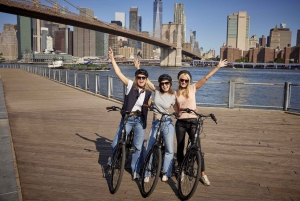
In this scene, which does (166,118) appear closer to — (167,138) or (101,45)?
(167,138)

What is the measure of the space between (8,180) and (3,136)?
2.04 metres

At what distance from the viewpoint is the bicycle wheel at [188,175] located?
322cm

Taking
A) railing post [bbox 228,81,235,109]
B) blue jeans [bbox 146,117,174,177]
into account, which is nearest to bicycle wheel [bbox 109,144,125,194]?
blue jeans [bbox 146,117,174,177]

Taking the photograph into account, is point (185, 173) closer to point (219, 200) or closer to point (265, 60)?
point (219, 200)

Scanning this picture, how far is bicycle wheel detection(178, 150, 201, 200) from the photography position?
322 centimetres

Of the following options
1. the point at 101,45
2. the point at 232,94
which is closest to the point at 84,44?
the point at 101,45

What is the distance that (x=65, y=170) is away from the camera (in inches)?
160

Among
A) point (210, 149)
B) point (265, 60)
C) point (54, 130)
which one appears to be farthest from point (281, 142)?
point (265, 60)

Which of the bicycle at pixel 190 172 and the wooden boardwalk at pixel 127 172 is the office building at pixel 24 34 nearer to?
the wooden boardwalk at pixel 127 172

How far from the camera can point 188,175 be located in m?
3.35

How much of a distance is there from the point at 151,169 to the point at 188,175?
385 millimetres

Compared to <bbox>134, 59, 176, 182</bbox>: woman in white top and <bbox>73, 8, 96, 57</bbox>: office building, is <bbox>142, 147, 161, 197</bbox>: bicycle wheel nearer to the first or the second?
<bbox>134, 59, 176, 182</bbox>: woman in white top

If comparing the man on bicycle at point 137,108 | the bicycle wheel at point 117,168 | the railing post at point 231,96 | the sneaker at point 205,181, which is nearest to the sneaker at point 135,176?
the man on bicycle at point 137,108

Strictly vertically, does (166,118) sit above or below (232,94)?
above
